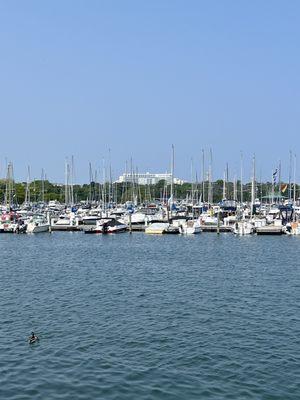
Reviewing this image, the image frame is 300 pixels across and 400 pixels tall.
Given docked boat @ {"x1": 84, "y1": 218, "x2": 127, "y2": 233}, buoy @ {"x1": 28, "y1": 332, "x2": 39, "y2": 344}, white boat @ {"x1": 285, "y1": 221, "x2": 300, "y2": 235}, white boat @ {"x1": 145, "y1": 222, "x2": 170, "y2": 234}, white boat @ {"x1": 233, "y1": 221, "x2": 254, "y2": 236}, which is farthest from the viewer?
docked boat @ {"x1": 84, "y1": 218, "x2": 127, "y2": 233}

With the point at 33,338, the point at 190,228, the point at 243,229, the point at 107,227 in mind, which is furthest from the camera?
the point at 107,227

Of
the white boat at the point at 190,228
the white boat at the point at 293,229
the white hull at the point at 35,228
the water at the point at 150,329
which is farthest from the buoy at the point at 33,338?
the white hull at the point at 35,228

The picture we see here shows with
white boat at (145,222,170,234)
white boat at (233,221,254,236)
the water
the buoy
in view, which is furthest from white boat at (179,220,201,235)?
the buoy

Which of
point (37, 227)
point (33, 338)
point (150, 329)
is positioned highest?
point (37, 227)

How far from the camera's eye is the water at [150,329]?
815 inches

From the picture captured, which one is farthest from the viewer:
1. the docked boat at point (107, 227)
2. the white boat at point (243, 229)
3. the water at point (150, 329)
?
the docked boat at point (107, 227)

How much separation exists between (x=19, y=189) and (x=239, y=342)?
16471 cm

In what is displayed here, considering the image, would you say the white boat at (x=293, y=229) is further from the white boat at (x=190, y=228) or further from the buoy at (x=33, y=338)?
the buoy at (x=33, y=338)

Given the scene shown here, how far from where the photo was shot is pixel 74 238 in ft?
281

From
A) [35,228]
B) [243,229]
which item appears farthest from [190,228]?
[35,228]

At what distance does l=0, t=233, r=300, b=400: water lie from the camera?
20.7m

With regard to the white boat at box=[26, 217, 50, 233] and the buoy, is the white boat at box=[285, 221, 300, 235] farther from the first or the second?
the buoy

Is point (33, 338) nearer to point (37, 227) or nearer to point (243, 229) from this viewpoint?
point (243, 229)

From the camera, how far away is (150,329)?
92.3 ft
